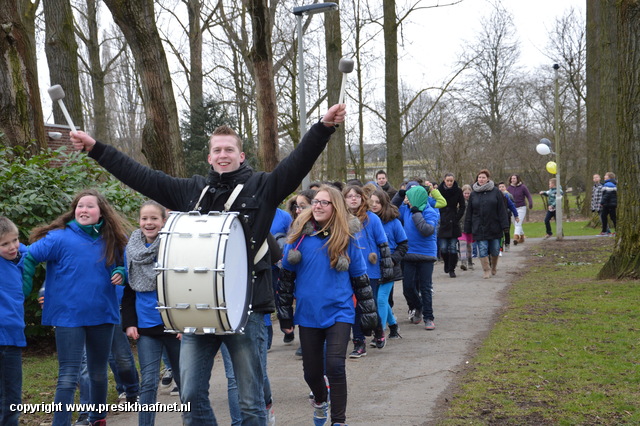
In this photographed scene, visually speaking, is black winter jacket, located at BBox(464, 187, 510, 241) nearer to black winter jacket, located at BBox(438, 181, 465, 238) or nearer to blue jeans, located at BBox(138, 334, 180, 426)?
black winter jacket, located at BBox(438, 181, 465, 238)

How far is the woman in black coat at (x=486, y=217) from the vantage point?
45.4 ft

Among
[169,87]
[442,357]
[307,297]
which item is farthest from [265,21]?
[307,297]

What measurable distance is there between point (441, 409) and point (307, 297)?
154cm

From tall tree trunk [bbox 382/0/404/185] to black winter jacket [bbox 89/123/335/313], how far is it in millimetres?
16907

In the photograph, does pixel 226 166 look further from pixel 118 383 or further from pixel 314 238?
pixel 118 383

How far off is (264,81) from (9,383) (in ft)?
31.1

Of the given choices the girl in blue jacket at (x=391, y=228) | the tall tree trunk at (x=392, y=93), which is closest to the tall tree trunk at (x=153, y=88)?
the girl in blue jacket at (x=391, y=228)

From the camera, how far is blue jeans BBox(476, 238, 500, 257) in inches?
556

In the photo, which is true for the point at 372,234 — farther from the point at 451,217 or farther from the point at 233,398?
the point at 451,217

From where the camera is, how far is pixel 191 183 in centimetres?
446

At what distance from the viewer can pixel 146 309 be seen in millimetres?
5328

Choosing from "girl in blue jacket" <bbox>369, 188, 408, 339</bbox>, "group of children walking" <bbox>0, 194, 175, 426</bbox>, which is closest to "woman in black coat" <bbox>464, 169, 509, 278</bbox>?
"girl in blue jacket" <bbox>369, 188, 408, 339</bbox>

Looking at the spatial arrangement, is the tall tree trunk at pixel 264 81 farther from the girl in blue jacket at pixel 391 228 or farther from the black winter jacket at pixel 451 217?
the girl in blue jacket at pixel 391 228

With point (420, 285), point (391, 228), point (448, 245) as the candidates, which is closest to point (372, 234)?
point (391, 228)
